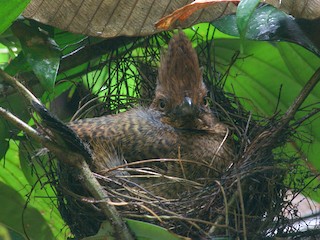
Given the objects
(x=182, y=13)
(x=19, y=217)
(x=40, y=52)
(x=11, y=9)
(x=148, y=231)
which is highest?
(x=182, y=13)

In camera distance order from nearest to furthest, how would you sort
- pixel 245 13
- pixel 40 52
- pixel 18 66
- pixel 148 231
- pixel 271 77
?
1. pixel 245 13
2. pixel 148 231
3. pixel 40 52
4. pixel 18 66
5. pixel 271 77

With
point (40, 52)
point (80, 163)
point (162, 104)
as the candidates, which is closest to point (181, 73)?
point (162, 104)

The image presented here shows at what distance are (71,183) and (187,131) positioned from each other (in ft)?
1.56

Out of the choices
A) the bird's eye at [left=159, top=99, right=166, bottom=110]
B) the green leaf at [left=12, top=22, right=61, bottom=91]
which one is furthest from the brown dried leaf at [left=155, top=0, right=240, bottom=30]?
the bird's eye at [left=159, top=99, right=166, bottom=110]

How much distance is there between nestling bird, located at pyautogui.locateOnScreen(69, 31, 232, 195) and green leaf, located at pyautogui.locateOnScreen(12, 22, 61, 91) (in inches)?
10.6

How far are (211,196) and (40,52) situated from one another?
66cm

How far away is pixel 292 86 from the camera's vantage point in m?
2.62

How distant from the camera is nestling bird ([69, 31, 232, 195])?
92.4 inches

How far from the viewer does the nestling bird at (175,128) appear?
2348 mm

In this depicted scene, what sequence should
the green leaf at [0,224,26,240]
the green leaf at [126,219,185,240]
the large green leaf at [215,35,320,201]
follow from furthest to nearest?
1. the large green leaf at [215,35,320,201]
2. the green leaf at [0,224,26,240]
3. the green leaf at [126,219,185,240]

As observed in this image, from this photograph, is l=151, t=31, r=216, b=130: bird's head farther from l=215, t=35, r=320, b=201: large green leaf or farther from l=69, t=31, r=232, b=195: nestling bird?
l=215, t=35, r=320, b=201: large green leaf

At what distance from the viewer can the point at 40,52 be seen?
222cm

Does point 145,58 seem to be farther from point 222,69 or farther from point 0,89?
point 0,89

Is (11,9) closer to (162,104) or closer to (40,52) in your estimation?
(40,52)
